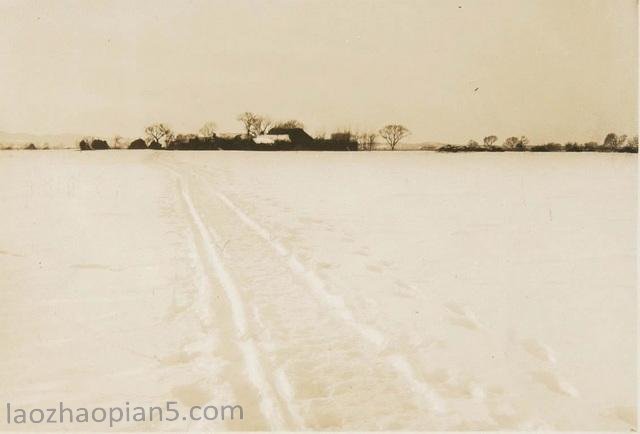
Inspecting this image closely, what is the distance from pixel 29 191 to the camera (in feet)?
44.7

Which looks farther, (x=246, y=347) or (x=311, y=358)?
(x=246, y=347)

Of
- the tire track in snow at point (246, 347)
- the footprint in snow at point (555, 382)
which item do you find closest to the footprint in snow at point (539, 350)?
the footprint in snow at point (555, 382)

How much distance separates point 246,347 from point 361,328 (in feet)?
3.27

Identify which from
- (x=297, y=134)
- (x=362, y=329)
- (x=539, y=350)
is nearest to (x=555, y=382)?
(x=539, y=350)

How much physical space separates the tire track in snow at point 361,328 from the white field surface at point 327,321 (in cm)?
2

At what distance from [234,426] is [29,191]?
44.7 ft

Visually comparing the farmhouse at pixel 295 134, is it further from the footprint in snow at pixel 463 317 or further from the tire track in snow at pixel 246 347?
the footprint in snow at pixel 463 317

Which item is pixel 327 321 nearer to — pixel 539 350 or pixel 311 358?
pixel 311 358

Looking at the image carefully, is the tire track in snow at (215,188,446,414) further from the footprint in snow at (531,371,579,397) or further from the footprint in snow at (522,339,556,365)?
the footprint in snow at (522,339,556,365)

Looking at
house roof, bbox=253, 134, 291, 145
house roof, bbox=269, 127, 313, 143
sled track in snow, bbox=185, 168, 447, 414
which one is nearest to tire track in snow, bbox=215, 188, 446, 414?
sled track in snow, bbox=185, 168, 447, 414

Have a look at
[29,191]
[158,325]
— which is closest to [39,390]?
[158,325]

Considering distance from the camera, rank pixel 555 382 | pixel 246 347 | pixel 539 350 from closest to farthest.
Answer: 1. pixel 555 382
2. pixel 246 347
3. pixel 539 350

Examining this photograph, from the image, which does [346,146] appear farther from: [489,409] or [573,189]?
[489,409]

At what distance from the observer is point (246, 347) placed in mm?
3498
